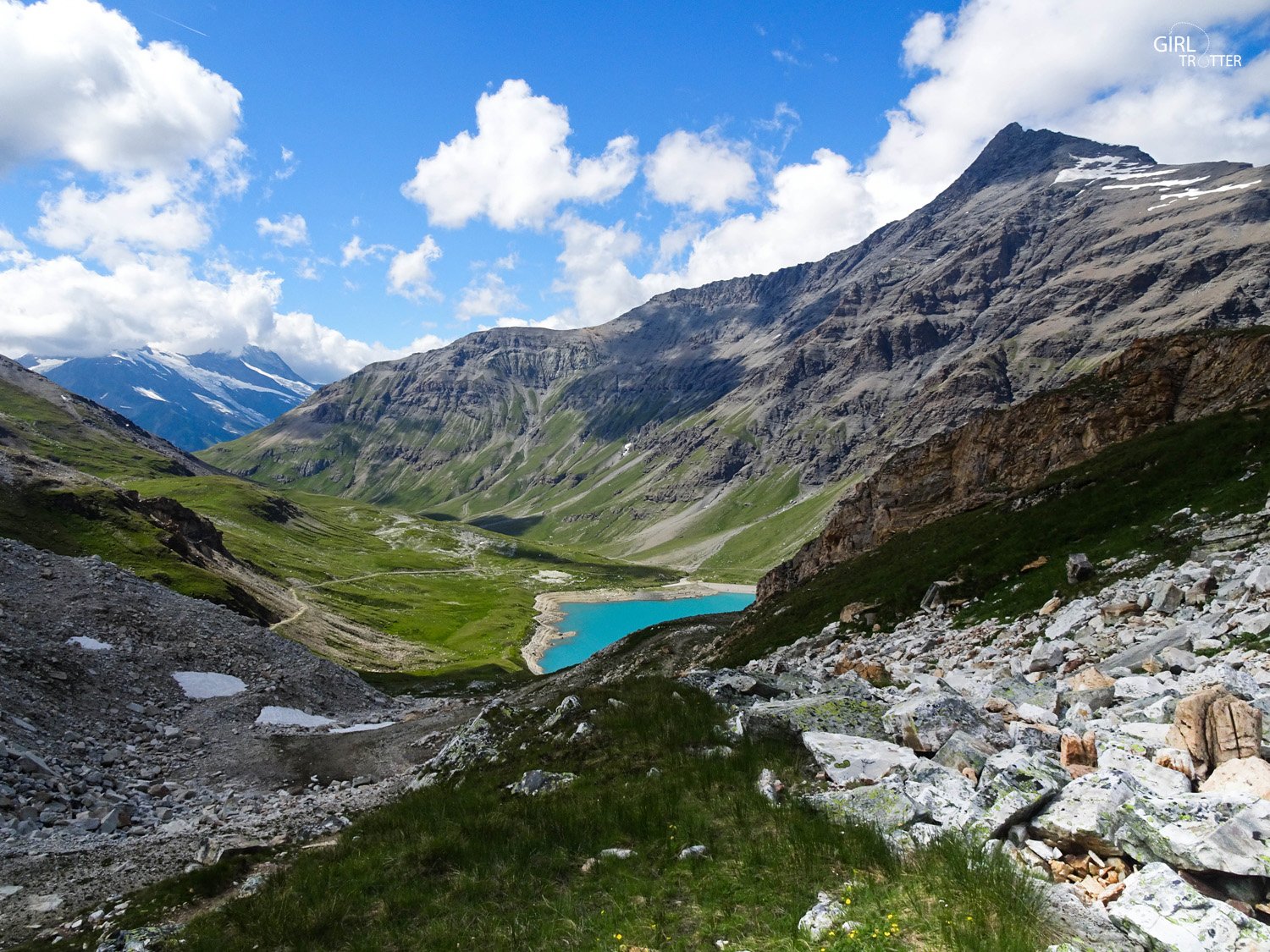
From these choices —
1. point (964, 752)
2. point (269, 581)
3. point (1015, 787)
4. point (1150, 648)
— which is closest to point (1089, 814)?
point (1015, 787)

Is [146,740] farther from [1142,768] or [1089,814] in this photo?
[1142,768]

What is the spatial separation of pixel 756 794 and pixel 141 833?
76.3ft

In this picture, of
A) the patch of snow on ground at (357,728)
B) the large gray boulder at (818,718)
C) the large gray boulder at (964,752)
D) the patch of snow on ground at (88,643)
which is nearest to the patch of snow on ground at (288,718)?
the patch of snow on ground at (357,728)

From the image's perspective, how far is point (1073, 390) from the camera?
5706cm

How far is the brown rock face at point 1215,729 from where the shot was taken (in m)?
8.24

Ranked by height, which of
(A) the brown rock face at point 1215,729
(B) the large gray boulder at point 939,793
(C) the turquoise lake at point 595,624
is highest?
(A) the brown rock face at point 1215,729

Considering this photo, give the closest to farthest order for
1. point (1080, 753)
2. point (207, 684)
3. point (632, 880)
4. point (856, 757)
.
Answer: point (1080, 753)
point (632, 880)
point (856, 757)
point (207, 684)

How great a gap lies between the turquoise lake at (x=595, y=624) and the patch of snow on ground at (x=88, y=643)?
82.4 meters

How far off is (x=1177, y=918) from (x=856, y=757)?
6.17 m

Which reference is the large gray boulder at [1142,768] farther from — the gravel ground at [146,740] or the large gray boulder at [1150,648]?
the gravel ground at [146,740]

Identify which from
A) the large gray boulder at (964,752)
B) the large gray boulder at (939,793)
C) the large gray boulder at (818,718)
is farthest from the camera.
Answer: the large gray boulder at (818,718)

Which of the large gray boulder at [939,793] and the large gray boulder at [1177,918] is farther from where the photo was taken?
the large gray boulder at [939,793]

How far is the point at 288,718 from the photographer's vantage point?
42.0m

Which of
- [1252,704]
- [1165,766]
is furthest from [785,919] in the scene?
[1252,704]
